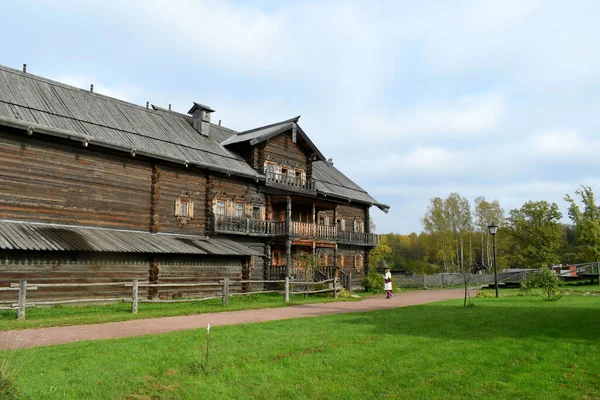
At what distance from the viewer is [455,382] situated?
6828mm

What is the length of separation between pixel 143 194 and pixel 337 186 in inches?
692

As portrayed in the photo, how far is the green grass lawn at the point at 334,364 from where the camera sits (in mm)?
6488

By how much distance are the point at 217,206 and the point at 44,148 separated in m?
9.75

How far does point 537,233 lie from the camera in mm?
43875

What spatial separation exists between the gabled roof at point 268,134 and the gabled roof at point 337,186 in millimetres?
2490

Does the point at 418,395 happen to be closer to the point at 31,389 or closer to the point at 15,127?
the point at 31,389

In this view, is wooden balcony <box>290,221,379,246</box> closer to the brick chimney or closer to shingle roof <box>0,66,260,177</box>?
shingle roof <box>0,66,260,177</box>

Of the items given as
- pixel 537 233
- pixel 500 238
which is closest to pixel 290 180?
pixel 537 233

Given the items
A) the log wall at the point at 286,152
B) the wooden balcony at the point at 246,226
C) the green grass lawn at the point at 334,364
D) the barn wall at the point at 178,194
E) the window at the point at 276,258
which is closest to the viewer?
the green grass lawn at the point at 334,364

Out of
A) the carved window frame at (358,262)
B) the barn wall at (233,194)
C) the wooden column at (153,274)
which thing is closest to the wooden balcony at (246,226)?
the barn wall at (233,194)

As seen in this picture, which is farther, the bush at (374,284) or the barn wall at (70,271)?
the bush at (374,284)

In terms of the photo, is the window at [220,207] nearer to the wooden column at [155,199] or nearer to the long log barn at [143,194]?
the long log barn at [143,194]

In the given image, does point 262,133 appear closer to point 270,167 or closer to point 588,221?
point 270,167

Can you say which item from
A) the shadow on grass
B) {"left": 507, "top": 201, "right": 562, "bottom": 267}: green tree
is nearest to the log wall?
the shadow on grass
